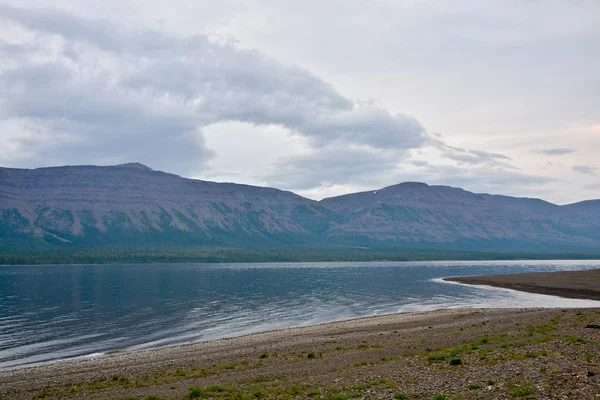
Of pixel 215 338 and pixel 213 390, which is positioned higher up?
pixel 213 390

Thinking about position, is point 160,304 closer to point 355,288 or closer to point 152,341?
point 152,341

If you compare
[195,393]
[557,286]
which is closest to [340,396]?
[195,393]

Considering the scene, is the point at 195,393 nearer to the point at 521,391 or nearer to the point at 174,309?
the point at 521,391

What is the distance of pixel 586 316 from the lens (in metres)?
47.0

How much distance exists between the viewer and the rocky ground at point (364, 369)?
21188mm

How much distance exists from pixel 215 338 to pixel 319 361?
26.6 meters

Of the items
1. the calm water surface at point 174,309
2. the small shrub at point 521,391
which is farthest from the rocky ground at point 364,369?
the calm water surface at point 174,309

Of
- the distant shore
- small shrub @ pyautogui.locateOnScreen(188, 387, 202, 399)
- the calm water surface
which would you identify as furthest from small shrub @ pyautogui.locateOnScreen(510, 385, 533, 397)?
the distant shore

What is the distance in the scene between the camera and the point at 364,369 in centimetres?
2770

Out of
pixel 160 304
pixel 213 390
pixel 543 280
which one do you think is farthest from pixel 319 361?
pixel 543 280

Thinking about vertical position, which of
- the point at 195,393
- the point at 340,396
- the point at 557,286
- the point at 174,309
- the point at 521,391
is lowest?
the point at 174,309

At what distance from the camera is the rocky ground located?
21188 mm

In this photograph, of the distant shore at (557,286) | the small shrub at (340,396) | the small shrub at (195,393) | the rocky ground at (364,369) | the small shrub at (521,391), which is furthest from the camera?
the distant shore at (557,286)

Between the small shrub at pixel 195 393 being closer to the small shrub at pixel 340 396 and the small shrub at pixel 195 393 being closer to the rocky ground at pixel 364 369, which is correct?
the rocky ground at pixel 364 369
